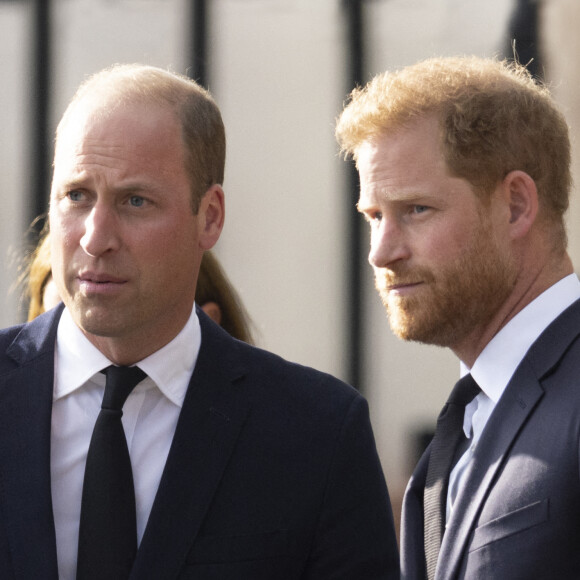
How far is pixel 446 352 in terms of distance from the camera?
524 cm

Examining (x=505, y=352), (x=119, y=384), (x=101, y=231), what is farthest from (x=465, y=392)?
(x=101, y=231)

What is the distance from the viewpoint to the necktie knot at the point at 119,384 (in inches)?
86.0

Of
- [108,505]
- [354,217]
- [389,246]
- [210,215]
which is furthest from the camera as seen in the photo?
[354,217]

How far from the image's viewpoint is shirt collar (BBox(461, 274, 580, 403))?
8.11 feet

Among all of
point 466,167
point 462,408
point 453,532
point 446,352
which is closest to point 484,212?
point 466,167

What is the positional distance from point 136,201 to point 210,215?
270 mm

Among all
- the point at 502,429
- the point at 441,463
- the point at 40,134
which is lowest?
the point at 441,463

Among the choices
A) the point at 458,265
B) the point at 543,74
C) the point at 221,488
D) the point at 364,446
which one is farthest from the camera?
the point at 543,74

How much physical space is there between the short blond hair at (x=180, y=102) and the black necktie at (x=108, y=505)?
54cm

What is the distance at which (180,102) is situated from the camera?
7.71ft

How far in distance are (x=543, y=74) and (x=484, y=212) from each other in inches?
112

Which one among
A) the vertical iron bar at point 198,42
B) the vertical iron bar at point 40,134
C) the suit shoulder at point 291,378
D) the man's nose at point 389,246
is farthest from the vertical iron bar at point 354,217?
the suit shoulder at point 291,378

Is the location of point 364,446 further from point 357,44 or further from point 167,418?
point 357,44

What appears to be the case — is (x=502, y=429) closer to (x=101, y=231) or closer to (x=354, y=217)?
(x=101, y=231)
